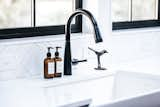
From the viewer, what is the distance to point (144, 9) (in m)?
3.25

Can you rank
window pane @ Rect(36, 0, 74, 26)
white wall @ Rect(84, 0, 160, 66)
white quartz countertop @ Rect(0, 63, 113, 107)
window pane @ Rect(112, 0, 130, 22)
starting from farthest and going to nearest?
window pane @ Rect(112, 0, 130, 22)
white wall @ Rect(84, 0, 160, 66)
window pane @ Rect(36, 0, 74, 26)
white quartz countertop @ Rect(0, 63, 113, 107)

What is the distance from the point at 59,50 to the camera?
2408 millimetres

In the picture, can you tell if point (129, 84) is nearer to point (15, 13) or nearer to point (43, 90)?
point (43, 90)

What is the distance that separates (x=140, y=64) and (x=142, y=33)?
31 cm

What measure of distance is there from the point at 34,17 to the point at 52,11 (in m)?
0.18

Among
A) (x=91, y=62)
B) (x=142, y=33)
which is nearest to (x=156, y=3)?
(x=142, y=33)

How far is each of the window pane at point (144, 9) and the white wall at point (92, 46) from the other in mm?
217

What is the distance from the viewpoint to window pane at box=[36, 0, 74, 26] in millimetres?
2576

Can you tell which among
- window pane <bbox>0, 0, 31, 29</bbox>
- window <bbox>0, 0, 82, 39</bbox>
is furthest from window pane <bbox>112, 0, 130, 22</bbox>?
window pane <bbox>0, 0, 31, 29</bbox>

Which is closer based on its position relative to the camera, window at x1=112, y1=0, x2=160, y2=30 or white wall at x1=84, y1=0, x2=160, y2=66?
white wall at x1=84, y1=0, x2=160, y2=66

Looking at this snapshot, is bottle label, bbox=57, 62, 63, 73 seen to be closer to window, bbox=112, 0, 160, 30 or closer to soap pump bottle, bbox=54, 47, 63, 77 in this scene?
soap pump bottle, bbox=54, 47, 63, 77

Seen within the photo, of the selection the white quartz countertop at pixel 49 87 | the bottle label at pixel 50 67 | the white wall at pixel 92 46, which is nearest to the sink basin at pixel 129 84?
the white quartz countertop at pixel 49 87

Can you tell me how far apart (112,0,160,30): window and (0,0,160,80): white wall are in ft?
0.51

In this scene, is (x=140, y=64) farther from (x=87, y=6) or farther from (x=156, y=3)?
(x=156, y=3)
